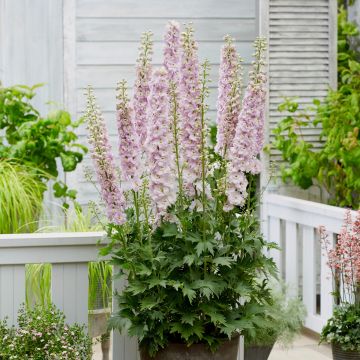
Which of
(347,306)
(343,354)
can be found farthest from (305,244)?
(343,354)

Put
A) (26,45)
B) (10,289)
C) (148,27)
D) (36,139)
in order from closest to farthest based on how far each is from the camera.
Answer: (10,289)
(36,139)
(148,27)
(26,45)

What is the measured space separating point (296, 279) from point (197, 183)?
2374mm

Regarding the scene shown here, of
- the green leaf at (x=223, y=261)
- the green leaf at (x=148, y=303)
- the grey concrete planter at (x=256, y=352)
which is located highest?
the green leaf at (x=223, y=261)

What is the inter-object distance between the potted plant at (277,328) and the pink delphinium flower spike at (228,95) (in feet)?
2.72

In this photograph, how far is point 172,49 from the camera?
9.48ft

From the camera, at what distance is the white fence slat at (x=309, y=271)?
16.5 ft

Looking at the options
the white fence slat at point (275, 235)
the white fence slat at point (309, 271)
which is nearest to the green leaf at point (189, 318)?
the white fence slat at point (309, 271)

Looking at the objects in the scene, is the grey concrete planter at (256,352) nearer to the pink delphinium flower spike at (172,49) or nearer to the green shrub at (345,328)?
the green shrub at (345,328)

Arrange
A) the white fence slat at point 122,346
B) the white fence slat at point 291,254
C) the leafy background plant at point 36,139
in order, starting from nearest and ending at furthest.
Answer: the white fence slat at point 122,346 < the leafy background plant at point 36,139 < the white fence slat at point 291,254

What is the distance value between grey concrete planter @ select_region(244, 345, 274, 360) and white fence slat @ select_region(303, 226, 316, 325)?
1.07 meters

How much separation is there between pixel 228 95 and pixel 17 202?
147 centimetres

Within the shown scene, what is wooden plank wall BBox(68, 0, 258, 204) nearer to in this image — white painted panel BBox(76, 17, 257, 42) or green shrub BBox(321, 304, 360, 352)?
white painted panel BBox(76, 17, 257, 42)

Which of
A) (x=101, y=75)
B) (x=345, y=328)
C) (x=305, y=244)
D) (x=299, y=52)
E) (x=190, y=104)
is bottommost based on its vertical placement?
(x=345, y=328)

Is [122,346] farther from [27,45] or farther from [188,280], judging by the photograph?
[27,45]
